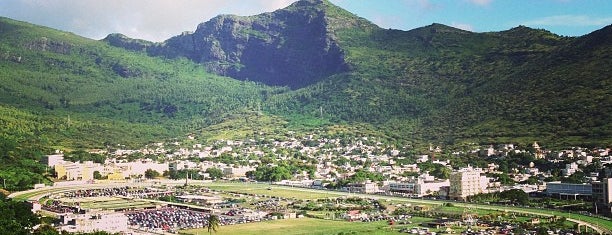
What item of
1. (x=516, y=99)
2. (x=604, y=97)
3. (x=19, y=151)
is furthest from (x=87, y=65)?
(x=604, y=97)

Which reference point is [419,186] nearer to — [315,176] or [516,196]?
[516,196]

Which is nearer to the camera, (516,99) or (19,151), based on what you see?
(19,151)

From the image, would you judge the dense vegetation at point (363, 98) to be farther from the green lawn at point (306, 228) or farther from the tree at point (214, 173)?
the green lawn at point (306, 228)

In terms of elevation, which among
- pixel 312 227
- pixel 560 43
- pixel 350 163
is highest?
pixel 560 43

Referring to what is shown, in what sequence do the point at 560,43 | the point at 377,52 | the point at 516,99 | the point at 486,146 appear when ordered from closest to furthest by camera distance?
the point at 486,146, the point at 516,99, the point at 560,43, the point at 377,52

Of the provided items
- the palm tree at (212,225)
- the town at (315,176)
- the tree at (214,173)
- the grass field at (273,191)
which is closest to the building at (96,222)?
the town at (315,176)

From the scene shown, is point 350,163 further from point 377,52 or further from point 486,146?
point 377,52
